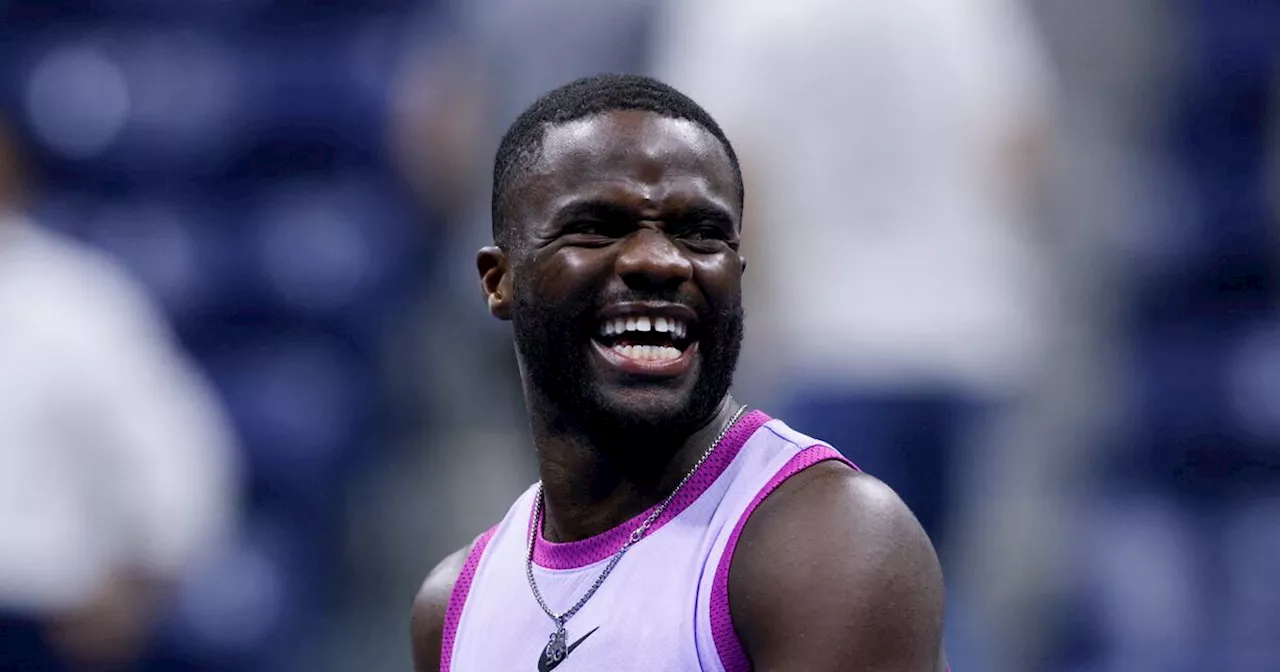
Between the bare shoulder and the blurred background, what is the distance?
1.99m

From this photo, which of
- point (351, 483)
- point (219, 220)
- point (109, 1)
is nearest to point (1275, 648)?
point (351, 483)

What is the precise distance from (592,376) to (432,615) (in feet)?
2.09

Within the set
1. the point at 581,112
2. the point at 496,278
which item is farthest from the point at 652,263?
the point at 496,278

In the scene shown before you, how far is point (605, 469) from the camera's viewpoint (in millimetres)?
2926

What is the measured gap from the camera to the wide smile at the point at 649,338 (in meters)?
2.76

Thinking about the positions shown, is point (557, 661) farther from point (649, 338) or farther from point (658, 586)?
point (649, 338)

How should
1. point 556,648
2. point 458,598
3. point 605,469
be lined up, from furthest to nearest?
point 458,598 < point 605,469 < point 556,648

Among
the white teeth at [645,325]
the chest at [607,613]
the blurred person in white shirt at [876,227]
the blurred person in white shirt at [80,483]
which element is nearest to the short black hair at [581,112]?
the white teeth at [645,325]

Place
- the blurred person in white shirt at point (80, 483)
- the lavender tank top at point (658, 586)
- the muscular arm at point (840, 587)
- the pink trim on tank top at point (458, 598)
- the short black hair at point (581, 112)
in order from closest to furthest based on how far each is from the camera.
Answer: the muscular arm at point (840, 587) → the lavender tank top at point (658, 586) → the short black hair at point (581, 112) → the pink trim on tank top at point (458, 598) → the blurred person in white shirt at point (80, 483)

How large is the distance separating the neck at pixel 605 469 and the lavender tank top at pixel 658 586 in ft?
0.11

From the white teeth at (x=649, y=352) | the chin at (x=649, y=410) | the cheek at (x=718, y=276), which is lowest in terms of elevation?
the chin at (x=649, y=410)

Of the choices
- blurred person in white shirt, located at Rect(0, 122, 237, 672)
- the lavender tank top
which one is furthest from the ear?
blurred person in white shirt, located at Rect(0, 122, 237, 672)

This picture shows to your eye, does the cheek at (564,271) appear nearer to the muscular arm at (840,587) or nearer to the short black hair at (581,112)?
the short black hair at (581,112)

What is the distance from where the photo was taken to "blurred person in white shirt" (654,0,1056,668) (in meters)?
5.13
